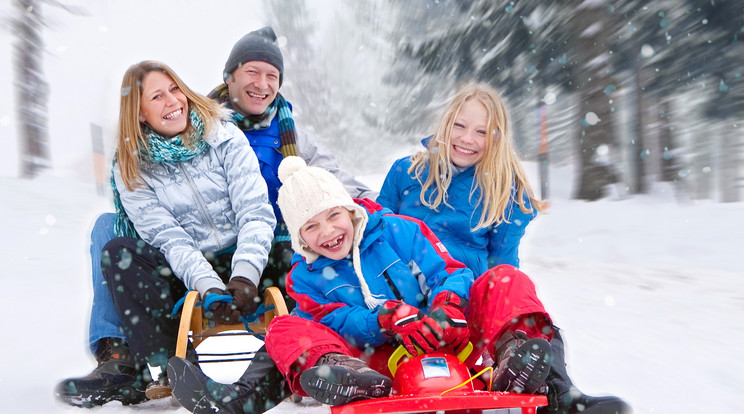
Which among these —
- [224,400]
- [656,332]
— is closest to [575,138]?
[656,332]

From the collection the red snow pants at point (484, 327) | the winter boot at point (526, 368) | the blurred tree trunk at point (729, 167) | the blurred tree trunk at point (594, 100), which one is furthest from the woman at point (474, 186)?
the blurred tree trunk at point (729, 167)

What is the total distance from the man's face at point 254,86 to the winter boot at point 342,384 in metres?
1.77

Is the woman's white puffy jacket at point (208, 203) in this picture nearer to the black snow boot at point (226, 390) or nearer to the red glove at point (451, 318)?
the black snow boot at point (226, 390)

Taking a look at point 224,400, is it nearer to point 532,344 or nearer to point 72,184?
point 532,344

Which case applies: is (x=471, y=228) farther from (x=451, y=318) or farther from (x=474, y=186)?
(x=451, y=318)

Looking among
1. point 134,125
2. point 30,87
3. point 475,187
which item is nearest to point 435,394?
point 475,187

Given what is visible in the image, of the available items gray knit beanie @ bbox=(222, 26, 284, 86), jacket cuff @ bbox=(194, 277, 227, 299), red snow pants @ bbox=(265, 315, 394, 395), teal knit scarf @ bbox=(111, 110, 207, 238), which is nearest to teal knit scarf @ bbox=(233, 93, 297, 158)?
gray knit beanie @ bbox=(222, 26, 284, 86)

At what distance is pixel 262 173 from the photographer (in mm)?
3098

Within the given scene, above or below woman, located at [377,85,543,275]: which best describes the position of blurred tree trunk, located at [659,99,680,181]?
above

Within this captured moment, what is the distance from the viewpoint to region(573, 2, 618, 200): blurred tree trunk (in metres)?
8.37

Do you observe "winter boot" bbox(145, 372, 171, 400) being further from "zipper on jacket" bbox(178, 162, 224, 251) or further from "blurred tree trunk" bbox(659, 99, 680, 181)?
"blurred tree trunk" bbox(659, 99, 680, 181)

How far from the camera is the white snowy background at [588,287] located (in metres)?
2.71

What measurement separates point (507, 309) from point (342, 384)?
600 mm

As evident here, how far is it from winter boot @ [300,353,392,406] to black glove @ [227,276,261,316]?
1.78 feet
